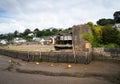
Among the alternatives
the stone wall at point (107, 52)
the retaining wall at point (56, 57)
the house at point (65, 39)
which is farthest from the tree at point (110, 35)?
the house at point (65, 39)

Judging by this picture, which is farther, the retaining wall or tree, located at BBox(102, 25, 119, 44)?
tree, located at BBox(102, 25, 119, 44)

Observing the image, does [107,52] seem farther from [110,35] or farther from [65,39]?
[65,39]

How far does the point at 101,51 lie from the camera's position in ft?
95.3

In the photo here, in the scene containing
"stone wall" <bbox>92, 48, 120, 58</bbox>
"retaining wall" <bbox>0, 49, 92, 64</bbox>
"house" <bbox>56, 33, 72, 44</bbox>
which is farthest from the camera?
"house" <bbox>56, 33, 72, 44</bbox>

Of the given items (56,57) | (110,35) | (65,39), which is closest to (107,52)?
(110,35)

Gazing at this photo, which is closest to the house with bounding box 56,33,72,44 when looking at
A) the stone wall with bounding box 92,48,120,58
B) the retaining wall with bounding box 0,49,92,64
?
the retaining wall with bounding box 0,49,92,64

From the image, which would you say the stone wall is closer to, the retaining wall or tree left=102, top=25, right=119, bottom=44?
the retaining wall

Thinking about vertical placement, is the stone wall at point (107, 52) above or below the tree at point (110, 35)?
below

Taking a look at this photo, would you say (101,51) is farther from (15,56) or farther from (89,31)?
(15,56)

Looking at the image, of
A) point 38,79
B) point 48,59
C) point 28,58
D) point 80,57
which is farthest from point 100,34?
point 38,79

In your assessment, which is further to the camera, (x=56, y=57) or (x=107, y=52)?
(x=56, y=57)

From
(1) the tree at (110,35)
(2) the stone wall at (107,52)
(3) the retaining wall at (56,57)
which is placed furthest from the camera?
(1) the tree at (110,35)

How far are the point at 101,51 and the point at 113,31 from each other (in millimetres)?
4120

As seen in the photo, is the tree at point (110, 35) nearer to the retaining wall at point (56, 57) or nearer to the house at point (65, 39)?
the retaining wall at point (56, 57)
